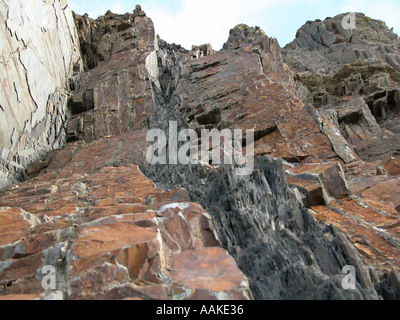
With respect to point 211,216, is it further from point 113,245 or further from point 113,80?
point 113,80

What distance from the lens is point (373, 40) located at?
51812mm

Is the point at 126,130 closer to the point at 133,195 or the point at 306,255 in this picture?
the point at 133,195

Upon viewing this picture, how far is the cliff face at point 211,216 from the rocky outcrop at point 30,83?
4.77 feet

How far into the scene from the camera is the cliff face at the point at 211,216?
19.8 ft

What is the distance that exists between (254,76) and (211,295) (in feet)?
62.2

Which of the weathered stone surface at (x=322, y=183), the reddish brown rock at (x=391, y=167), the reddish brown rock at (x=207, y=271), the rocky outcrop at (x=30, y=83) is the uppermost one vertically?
the rocky outcrop at (x=30, y=83)

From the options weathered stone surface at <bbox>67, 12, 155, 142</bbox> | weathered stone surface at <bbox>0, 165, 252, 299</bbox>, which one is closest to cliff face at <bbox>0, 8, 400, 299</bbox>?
weathered stone surface at <bbox>0, 165, 252, 299</bbox>

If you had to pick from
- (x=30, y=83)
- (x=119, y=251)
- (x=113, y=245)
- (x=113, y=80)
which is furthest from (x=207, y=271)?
(x=113, y=80)

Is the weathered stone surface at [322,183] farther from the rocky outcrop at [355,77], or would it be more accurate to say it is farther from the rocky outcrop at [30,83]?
the rocky outcrop at [30,83]

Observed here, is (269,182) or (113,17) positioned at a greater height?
(113,17)

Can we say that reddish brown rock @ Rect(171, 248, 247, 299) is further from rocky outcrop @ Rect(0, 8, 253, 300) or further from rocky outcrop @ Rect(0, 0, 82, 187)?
rocky outcrop @ Rect(0, 0, 82, 187)

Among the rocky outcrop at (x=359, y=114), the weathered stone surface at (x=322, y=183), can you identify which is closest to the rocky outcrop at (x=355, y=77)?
the rocky outcrop at (x=359, y=114)

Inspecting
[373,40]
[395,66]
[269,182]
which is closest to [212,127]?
[269,182]

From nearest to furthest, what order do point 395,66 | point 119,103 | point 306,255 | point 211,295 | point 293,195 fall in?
point 211,295 < point 306,255 < point 293,195 < point 119,103 < point 395,66
